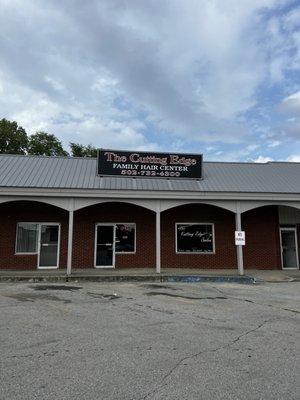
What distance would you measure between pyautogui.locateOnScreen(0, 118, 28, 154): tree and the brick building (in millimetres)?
22195

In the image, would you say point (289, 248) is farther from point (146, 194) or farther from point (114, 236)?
point (114, 236)

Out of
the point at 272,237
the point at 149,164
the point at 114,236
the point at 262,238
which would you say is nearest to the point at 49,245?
the point at 114,236

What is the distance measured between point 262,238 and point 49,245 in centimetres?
1050

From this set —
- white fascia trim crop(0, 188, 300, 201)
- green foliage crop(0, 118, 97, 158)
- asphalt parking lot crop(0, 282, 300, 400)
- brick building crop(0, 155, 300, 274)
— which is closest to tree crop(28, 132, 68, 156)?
green foliage crop(0, 118, 97, 158)

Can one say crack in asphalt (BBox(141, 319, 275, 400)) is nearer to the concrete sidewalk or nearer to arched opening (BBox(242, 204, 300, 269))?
the concrete sidewalk

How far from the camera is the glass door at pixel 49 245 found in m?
18.9

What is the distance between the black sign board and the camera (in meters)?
19.6

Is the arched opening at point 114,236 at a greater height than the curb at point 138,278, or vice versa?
the arched opening at point 114,236

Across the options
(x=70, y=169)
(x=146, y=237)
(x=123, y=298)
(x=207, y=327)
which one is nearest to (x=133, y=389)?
(x=207, y=327)

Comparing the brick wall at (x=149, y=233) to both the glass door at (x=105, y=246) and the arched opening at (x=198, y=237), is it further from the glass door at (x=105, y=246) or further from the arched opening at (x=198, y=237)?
the glass door at (x=105, y=246)

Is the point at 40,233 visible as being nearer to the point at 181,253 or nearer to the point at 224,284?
the point at 181,253

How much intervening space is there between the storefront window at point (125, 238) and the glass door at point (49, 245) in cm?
285

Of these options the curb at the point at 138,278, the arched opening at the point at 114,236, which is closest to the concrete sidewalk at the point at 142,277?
the curb at the point at 138,278

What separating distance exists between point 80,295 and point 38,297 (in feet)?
4.07
